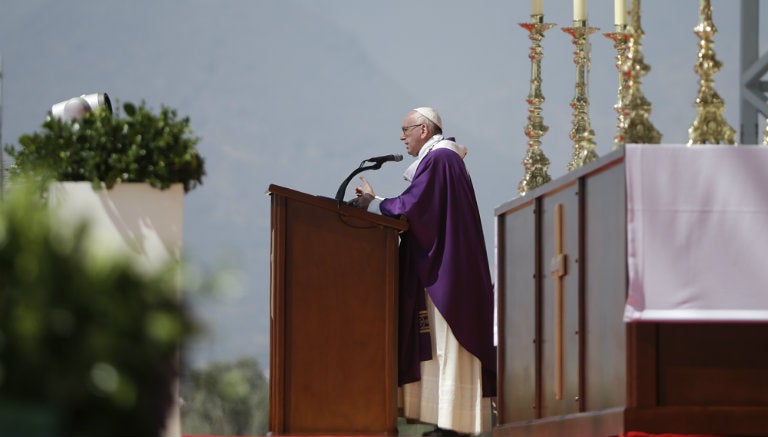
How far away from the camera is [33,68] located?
12766mm

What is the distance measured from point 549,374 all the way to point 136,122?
170cm

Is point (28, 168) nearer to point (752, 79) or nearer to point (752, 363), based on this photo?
point (752, 363)

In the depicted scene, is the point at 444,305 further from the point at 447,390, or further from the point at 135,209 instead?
the point at 135,209

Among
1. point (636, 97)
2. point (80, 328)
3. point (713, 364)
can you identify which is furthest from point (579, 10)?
point (80, 328)

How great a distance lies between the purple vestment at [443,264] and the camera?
6.37 m

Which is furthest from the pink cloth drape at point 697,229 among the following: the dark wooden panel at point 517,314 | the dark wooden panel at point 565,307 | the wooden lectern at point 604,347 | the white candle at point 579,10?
the white candle at point 579,10

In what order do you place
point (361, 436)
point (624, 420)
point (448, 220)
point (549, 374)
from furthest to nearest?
point (448, 220) < point (361, 436) < point (549, 374) < point (624, 420)

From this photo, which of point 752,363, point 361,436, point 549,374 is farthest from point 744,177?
point 361,436

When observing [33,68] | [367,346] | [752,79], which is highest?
[33,68]

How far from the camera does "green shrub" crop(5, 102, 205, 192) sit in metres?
3.87

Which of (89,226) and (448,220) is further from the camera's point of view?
(448,220)

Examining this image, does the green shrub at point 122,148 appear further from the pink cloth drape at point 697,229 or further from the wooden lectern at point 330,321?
the wooden lectern at point 330,321

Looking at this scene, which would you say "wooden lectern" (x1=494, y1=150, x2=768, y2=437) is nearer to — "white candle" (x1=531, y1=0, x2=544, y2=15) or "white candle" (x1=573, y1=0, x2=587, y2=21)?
"white candle" (x1=573, y1=0, x2=587, y2=21)

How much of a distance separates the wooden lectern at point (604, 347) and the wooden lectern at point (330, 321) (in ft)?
3.06
